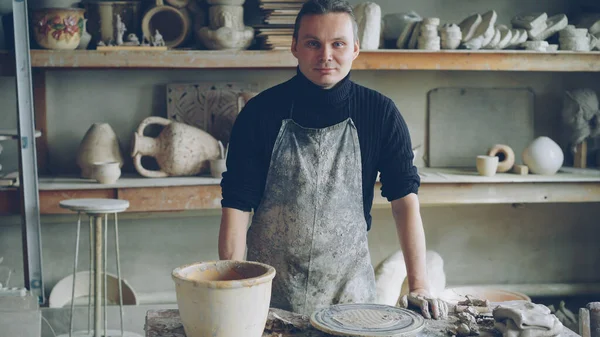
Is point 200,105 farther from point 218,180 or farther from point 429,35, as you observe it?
point 429,35

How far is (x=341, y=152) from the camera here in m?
2.37

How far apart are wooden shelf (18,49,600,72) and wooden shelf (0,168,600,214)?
603 millimetres

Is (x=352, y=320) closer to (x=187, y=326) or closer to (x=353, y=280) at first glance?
(x=187, y=326)

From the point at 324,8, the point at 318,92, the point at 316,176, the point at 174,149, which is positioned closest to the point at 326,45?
the point at 324,8

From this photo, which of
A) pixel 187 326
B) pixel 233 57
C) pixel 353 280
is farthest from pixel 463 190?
pixel 187 326

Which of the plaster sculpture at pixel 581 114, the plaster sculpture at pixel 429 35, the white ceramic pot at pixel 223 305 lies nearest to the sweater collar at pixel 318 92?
the white ceramic pot at pixel 223 305

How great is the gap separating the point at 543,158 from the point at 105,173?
2.43m

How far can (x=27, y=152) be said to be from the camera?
350cm

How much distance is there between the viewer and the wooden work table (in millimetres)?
1675

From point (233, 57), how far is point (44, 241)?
1.65 metres

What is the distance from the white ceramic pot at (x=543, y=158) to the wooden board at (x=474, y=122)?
431 millimetres

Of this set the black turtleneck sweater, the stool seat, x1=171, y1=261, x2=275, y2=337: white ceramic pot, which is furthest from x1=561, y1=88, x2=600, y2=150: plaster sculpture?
x1=171, y1=261, x2=275, y2=337: white ceramic pot

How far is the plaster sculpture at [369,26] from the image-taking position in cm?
381

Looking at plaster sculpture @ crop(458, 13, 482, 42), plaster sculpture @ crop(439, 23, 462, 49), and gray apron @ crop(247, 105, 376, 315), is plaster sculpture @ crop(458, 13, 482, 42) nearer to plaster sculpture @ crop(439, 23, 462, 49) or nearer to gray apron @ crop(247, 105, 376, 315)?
plaster sculpture @ crop(439, 23, 462, 49)
